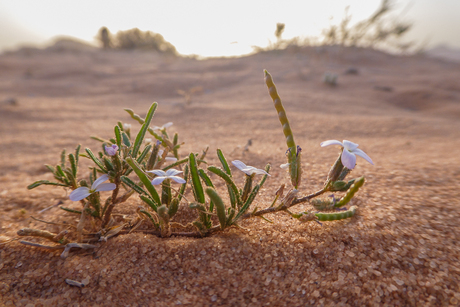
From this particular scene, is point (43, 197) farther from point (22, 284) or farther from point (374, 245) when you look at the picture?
point (374, 245)

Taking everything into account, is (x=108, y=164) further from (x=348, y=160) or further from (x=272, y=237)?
(x=348, y=160)

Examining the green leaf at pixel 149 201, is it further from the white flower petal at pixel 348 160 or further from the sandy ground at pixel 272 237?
the white flower petal at pixel 348 160

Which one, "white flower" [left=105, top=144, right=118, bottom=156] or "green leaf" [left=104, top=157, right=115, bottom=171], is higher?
"white flower" [left=105, top=144, right=118, bottom=156]

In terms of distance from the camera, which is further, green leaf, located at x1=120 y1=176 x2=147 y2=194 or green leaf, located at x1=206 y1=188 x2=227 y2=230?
green leaf, located at x1=120 y1=176 x2=147 y2=194

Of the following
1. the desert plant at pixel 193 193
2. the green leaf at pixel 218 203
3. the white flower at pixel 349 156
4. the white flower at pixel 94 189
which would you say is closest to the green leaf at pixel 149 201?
the desert plant at pixel 193 193

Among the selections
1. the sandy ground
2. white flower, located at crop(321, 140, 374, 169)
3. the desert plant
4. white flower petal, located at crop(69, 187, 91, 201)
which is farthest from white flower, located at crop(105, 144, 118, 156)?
white flower, located at crop(321, 140, 374, 169)

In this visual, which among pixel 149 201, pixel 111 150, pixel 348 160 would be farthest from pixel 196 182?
pixel 348 160

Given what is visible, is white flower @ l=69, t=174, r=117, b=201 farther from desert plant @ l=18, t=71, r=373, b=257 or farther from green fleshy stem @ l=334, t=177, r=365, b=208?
green fleshy stem @ l=334, t=177, r=365, b=208

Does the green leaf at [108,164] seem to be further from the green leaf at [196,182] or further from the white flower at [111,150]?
the green leaf at [196,182]

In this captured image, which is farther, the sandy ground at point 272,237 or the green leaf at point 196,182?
the green leaf at point 196,182

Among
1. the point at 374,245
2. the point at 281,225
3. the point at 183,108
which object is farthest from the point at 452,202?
the point at 183,108

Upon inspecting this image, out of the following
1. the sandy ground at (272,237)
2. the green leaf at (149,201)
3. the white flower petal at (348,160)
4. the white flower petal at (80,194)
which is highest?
the white flower petal at (348,160)

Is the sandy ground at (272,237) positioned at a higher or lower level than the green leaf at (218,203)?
lower
